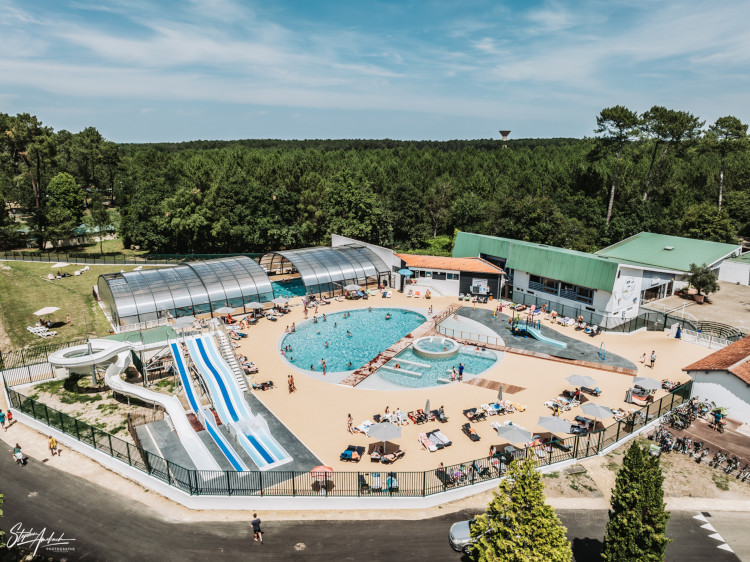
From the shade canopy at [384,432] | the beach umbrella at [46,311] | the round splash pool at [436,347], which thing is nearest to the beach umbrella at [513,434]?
the shade canopy at [384,432]

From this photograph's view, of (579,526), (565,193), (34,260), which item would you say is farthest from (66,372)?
(565,193)

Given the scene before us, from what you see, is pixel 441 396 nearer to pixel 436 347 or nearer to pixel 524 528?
pixel 436 347

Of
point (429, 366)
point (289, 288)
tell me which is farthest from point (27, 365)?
point (429, 366)

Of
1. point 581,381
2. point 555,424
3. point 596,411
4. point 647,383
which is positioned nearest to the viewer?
point 555,424

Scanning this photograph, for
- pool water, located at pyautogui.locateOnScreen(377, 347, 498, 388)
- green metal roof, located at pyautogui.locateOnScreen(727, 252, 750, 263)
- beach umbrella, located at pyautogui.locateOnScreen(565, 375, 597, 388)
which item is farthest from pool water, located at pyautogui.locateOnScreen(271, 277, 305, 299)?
green metal roof, located at pyautogui.locateOnScreen(727, 252, 750, 263)

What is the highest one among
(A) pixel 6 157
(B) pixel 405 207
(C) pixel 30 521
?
(A) pixel 6 157

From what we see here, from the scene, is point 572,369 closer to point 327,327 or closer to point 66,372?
point 327,327

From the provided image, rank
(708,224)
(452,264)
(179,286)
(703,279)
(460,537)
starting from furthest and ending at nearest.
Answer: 1. (708,224)
2. (452,264)
3. (703,279)
4. (179,286)
5. (460,537)
